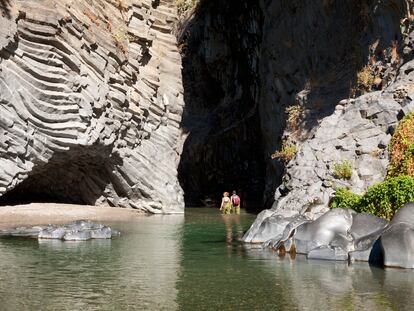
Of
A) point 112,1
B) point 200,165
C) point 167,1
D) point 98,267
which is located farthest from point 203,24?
point 98,267

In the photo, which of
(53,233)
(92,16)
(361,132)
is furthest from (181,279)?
(92,16)

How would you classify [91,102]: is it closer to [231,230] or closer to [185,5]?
[231,230]

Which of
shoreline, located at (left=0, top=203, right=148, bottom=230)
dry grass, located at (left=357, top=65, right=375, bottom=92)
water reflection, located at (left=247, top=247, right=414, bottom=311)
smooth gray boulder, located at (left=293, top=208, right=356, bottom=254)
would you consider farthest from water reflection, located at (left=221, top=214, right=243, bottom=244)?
dry grass, located at (left=357, top=65, right=375, bottom=92)

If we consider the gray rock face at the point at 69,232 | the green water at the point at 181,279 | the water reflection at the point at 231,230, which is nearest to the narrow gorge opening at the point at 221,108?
the water reflection at the point at 231,230

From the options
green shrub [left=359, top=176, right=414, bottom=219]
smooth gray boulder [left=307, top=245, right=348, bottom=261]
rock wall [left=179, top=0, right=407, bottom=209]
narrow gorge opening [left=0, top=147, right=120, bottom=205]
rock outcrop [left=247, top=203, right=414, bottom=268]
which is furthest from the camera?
narrow gorge opening [left=0, top=147, right=120, bottom=205]

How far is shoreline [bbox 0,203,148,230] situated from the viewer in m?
25.6

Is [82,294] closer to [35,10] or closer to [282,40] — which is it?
[35,10]

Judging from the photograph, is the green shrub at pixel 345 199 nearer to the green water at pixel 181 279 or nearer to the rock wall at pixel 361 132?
the rock wall at pixel 361 132

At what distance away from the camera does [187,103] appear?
182 ft

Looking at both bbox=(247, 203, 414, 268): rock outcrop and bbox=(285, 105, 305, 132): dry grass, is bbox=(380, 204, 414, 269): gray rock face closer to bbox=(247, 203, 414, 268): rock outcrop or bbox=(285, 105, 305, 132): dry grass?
bbox=(247, 203, 414, 268): rock outcrop

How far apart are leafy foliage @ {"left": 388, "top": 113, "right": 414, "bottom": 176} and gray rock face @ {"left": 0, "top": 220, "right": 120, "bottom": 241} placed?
867cm

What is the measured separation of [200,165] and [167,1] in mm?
13595

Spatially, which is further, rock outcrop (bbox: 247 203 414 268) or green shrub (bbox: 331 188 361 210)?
green shrub (bbox: 331 188 361 210)

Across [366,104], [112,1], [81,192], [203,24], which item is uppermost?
[203,24]
